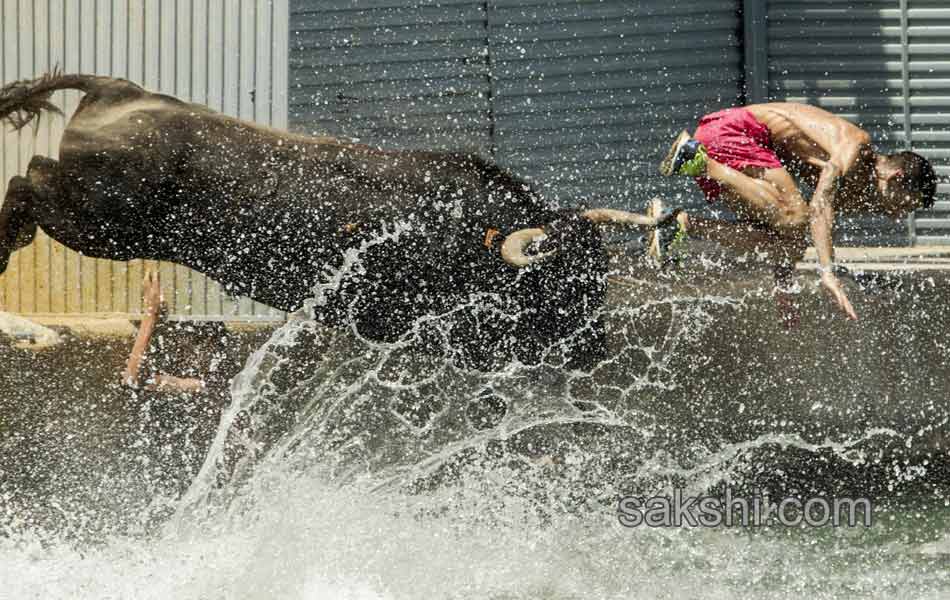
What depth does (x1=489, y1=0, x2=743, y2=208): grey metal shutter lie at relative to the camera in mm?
8781

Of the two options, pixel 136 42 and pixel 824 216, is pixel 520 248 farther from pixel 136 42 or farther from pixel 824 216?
pixel 136 42

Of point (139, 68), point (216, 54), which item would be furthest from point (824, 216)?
point (139, 68)

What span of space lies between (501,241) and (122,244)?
6.20ft

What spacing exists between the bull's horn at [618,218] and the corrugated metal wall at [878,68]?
2675 millimetres

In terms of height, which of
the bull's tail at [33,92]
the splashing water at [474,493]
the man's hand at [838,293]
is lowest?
the splashing water at [474,493]

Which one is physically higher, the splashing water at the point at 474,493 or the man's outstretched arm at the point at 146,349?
the man's outstretched arm at the point at 146,349

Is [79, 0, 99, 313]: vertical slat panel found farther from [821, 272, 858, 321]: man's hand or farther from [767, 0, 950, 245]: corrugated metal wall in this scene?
[821, 272, 858, 321]: man's hand

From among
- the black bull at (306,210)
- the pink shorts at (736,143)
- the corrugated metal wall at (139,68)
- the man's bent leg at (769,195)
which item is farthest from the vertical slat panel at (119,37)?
the man's bent leg at (769,195)

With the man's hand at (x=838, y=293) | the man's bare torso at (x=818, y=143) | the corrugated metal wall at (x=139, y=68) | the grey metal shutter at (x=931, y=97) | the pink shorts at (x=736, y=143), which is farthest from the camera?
the grey metal shutter at (x=931, y=97)

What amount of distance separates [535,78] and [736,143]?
234cm

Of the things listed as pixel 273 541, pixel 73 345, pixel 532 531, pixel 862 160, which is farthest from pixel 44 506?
pixel 862 160

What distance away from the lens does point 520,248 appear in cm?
629

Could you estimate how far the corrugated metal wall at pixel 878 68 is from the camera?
28.5 feet

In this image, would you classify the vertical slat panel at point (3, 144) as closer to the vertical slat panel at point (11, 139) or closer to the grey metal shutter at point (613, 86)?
the vertical slat panel at point (11, 139)
